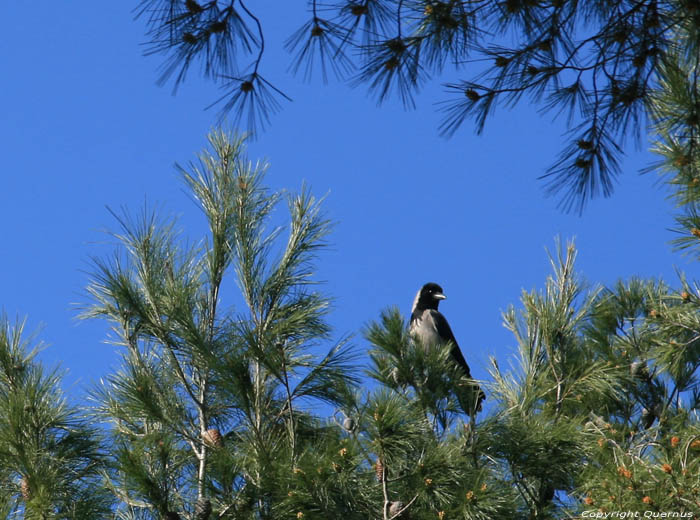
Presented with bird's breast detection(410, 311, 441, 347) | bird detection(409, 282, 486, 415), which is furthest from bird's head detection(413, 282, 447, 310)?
bird's breast detection(410, 311, 441, 347)

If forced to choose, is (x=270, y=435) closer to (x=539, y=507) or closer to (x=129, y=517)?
(x=129, y=517)

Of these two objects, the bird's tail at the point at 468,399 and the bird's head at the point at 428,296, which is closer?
the bird's tail at the point at 468,399

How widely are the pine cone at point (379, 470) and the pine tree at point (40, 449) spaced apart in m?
1.37

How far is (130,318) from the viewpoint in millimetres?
5660

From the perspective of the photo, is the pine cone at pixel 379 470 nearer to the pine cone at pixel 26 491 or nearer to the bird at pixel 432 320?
the pine cone at pixel 26 491

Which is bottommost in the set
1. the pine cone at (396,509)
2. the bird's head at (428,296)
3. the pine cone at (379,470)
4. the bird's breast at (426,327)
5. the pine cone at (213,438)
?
the pine cone at (396,509)

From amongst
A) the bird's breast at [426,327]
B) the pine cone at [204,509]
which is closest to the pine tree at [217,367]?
the pine cone at [204,509]

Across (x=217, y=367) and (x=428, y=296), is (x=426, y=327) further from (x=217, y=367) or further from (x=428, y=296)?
(x=217, y=367)

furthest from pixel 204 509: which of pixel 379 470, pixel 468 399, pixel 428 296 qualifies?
pixel 428 296

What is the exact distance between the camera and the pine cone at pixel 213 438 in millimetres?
5215

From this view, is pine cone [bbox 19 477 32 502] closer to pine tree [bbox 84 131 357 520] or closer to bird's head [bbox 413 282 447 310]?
pine tree [bbox 84 131 357 520]

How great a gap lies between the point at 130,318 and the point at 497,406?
1.93 meters

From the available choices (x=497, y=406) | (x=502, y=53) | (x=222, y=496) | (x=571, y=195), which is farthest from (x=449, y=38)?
(x=222, y=496)

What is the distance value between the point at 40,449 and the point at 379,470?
5.48 feet
